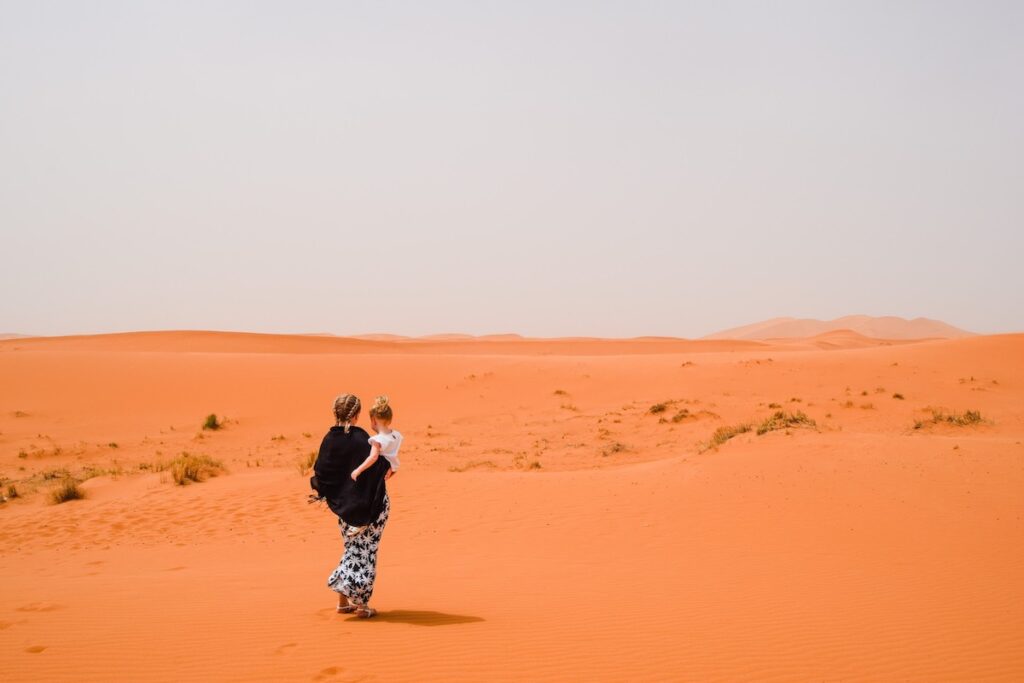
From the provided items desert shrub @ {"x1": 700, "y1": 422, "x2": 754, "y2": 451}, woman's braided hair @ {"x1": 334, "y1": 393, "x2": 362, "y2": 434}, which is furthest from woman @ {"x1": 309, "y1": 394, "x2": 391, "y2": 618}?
desert shrub @ {"x1": 700, "y1": 422, "x2": 754, "y2": 451}

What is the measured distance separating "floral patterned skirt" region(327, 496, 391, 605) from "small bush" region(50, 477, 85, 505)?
31.0 feet

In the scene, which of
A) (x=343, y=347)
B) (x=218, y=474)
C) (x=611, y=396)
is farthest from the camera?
(x=343, y=347)

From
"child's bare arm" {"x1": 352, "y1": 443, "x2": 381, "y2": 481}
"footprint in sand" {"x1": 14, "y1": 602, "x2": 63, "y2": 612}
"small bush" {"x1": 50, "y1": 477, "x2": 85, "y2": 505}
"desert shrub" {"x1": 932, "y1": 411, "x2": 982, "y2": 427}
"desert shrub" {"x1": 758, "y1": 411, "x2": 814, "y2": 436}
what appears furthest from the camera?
"desert shrub" {"x1": 932, "y1": 411, "x2": 982, "y2": 427}

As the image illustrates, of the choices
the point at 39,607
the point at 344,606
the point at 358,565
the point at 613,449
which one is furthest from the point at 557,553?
the point at 613,449

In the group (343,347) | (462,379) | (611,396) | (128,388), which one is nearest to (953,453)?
(611,396)

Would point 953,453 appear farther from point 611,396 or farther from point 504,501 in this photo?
point 611,396

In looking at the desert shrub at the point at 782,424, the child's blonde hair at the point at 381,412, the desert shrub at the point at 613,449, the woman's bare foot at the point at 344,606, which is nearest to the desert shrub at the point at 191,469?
the desert shrub at the point at 613,449

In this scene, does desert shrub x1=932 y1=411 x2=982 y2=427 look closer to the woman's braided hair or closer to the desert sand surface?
the desert sand surface

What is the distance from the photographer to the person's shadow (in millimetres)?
6004

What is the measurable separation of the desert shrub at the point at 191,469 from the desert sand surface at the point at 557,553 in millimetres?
284

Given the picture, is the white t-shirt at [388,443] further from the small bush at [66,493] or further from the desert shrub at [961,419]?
the desert shrub at [961,419]

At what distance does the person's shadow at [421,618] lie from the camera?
19.7ft

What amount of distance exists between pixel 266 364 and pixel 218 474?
68.1ft

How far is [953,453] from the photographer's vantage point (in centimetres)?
1209
